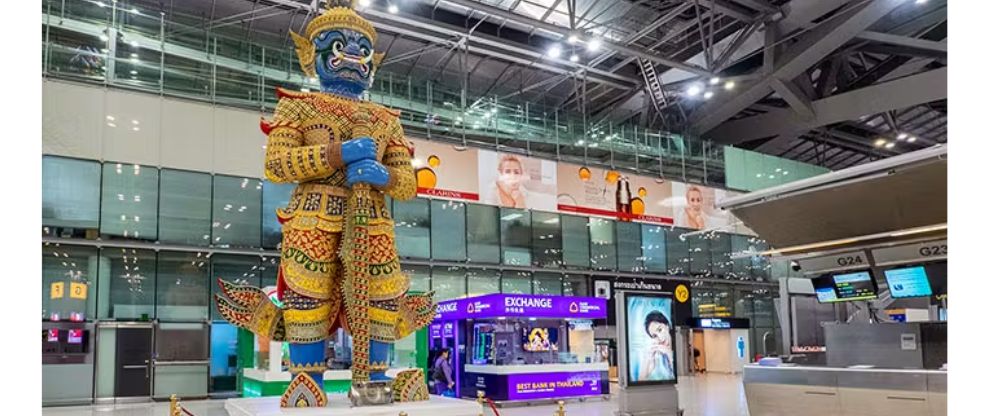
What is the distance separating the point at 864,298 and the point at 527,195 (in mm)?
14641

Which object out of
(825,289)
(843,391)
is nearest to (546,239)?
(825,289)

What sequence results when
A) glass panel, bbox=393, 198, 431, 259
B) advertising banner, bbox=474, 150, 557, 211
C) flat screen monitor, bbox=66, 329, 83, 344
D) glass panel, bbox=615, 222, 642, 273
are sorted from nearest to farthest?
flat screen monitor, bbox=66, 329, 83, 344 → glass panel, bbox=393, 198, 431, 259 → advertising banner, bbox=474, 150, 557, 211 → glass panel, bbox=615, 222, 642, 273

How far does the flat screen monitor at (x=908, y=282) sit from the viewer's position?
26.1 ft

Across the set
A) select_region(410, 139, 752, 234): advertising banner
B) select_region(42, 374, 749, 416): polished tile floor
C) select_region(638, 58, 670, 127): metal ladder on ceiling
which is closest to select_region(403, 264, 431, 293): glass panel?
select_region(410, 139, 752, 234): advertising banner

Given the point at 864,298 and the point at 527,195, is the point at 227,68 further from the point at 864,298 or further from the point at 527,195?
the point at 864,298

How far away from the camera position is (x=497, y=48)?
21.6 m

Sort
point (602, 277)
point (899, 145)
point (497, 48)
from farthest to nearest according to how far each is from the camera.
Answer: point (899, 145), point (602, 277), point (497, 48)

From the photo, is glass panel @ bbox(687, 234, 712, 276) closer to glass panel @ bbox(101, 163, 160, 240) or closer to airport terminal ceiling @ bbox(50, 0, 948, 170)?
airport terminal ceiling @ bbox(50, 0, 948, 170)

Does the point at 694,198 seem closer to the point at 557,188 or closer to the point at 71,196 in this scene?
the point at 557,188

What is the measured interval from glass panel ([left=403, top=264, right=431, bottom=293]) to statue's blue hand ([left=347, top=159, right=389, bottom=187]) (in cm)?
1558

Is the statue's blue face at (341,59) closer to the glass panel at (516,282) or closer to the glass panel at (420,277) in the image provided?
the glass panel at (420,277)

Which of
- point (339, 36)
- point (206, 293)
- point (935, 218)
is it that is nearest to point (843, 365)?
point (935, 218)

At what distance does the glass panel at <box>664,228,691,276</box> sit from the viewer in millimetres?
26680

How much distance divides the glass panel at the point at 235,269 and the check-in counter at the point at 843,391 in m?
13.4
